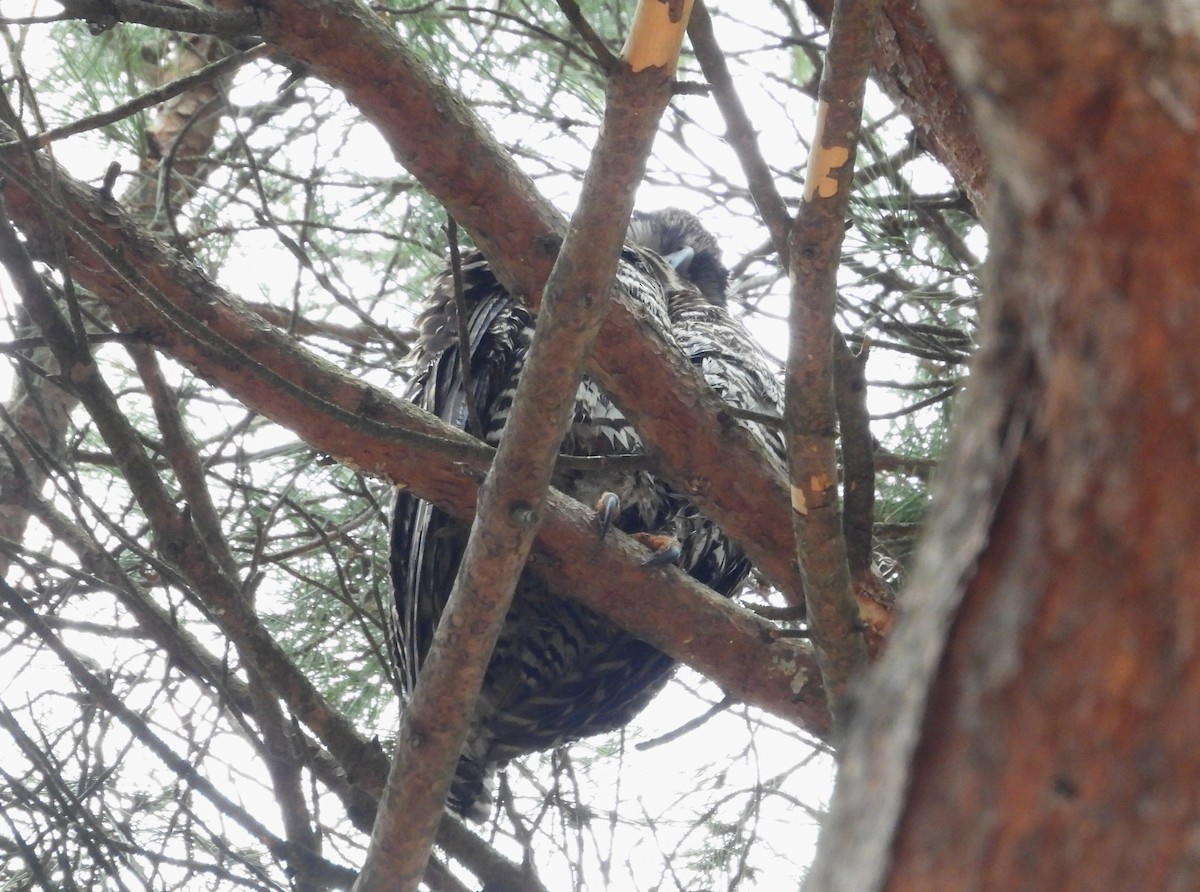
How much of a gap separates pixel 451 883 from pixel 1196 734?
7.39ft

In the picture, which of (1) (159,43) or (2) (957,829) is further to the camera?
(1) (159,43)

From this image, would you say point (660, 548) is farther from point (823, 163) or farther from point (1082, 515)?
point (1082, 515)

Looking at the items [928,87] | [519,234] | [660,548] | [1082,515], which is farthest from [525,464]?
[1082,515]

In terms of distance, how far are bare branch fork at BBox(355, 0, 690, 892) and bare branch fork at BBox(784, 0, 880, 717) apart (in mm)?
220

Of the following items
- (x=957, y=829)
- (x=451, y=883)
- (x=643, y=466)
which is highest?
(x=643, y=466)

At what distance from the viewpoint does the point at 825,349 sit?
155 centimetres

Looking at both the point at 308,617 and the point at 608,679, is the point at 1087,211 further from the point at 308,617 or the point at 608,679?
the point at 308,617

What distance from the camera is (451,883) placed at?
2.46m

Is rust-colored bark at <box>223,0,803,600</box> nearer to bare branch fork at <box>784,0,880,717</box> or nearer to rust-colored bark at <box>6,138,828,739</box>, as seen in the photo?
rust-colored bark at <box>6,138,828,739</box>

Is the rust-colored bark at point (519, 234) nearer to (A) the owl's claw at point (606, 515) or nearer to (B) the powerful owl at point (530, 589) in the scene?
(A) the owl's claw at point (606, 515)

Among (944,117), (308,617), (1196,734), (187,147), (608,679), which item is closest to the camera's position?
(1196,734)

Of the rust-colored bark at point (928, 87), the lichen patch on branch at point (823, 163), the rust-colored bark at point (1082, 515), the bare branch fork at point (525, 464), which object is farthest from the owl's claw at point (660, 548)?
the rust-colored bark at point (1082, 515)

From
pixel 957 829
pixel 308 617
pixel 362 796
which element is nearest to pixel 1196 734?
pixel 957 829

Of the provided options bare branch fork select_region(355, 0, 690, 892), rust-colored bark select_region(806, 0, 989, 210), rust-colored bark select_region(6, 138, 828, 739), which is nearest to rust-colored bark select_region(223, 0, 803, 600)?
rust-colored bark select_region(6, 138, 828, 739)
